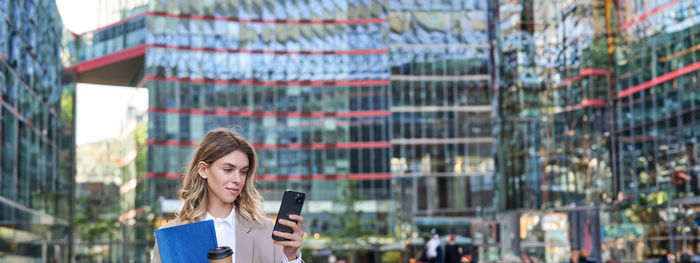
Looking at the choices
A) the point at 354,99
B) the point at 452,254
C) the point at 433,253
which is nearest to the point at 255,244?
the point at 452,254

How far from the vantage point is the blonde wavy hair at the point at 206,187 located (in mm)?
2746

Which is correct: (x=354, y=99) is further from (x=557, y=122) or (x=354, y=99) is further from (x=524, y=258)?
(x=524, y=258)

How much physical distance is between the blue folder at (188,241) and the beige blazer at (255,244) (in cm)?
33

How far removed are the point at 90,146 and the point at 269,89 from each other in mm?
4689

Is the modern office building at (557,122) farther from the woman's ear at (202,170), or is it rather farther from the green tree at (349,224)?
the woman's ear at (202,170)

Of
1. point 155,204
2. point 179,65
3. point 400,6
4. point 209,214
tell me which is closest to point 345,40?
point 400,6

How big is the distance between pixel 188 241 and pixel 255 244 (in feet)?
1.37

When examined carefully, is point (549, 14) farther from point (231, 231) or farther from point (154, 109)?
point (231, 231)

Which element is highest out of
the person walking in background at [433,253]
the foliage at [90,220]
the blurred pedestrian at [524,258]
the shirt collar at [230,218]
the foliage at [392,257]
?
the shirt collar at [230,218]

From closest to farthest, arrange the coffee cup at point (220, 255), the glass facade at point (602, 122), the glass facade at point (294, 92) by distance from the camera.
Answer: the coffee cup at point (220, 255) → the glass facade at point (602, 122) → the glass facade at point (294, 92)

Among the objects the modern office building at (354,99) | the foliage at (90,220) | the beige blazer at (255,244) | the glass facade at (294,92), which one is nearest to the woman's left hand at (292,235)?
the beige blazer at (255,244)

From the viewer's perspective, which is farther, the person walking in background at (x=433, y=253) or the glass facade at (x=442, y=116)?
the glass facade at (x=442, y=116)

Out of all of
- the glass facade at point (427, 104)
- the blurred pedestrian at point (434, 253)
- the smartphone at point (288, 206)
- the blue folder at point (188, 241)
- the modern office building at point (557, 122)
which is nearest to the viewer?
the blue folder at point (188, 241)

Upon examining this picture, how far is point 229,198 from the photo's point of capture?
108 inches
